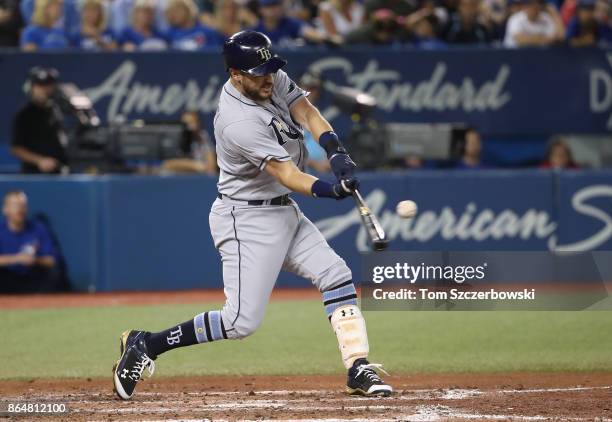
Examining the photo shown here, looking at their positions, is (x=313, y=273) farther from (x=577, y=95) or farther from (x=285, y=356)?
(x=577, y=95)

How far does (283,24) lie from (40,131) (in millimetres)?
3174

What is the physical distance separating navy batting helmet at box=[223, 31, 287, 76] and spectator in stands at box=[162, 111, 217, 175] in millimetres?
6183

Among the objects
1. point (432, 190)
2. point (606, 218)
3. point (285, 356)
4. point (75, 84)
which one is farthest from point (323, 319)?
point (75, 84)

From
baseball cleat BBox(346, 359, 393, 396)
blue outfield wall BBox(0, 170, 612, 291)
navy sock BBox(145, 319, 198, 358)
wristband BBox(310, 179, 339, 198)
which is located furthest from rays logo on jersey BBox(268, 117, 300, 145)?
blue outfield wall BBox(0, 170, 612, 291)

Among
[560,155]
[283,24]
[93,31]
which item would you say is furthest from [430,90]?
[93,31]

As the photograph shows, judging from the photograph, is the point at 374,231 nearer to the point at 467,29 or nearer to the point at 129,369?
the point at 129,369

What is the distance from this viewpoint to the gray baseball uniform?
20.3 ft

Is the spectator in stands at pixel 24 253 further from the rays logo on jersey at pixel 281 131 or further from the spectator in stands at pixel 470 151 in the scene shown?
the rays logo on jersey at pixel 281 131

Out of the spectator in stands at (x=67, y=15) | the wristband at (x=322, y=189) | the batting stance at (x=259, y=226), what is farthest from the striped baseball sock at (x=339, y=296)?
the spectator in stands at (x=67, y=15)

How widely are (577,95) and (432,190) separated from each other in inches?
103

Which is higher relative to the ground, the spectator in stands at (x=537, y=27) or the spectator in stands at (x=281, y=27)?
the spectator in stands at (x=537, y=27)

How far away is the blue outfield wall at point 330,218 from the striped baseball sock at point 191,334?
214 inches

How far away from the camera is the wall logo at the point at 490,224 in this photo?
12.2 metres

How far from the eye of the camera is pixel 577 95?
1367 cm
